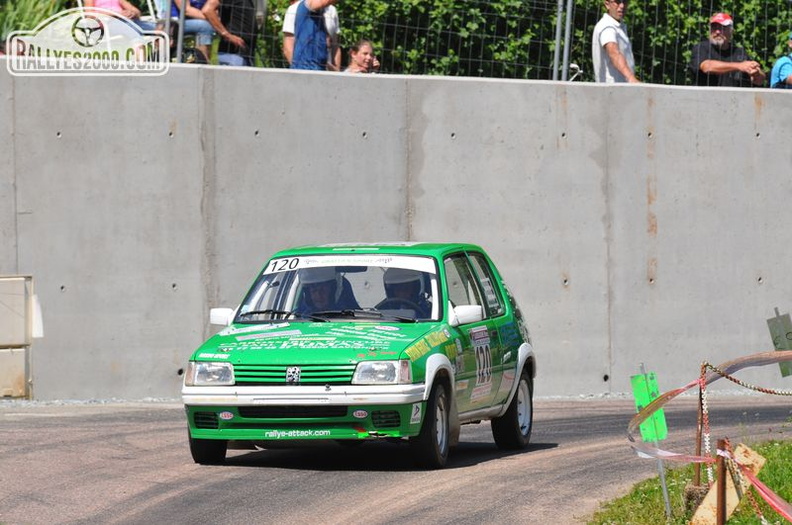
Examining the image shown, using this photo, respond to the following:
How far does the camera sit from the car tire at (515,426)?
12180 millimetres

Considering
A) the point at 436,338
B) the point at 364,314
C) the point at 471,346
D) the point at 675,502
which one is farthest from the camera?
the point at 471,346

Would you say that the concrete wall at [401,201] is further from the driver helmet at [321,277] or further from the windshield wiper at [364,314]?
the windshield wiper at [364,314]

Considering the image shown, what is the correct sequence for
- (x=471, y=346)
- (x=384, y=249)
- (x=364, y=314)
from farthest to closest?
(x=384, y=249) < (x=471, y=346) < (x=364, y=314)

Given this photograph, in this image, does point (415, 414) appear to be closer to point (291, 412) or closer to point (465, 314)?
point (291, 412)

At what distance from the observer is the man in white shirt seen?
1744 centimetres

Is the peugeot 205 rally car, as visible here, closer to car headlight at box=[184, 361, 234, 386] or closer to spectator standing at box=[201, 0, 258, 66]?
car headlight at box=[184, 361, 234, 386]

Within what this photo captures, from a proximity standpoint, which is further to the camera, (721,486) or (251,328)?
(251,328)

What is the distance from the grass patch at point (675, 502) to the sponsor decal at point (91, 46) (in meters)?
8.71

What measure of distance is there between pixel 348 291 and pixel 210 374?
55.1 inches

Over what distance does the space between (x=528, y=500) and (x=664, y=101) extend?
9.59m

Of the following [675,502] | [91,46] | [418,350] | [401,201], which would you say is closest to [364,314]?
[418,350]

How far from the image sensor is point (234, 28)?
56.3 feet

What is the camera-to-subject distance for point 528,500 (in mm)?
9367

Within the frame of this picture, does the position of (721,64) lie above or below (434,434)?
above
